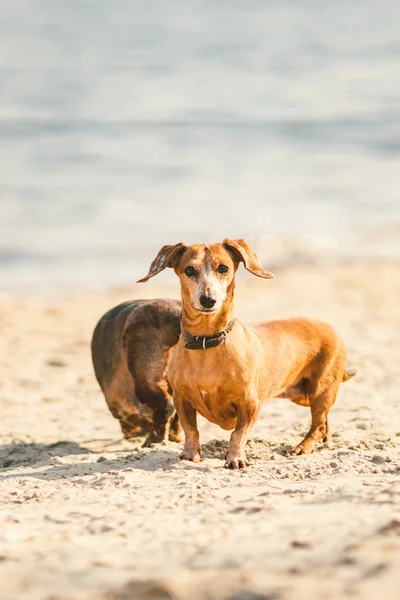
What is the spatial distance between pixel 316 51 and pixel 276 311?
2729cm

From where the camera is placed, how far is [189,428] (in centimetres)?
590

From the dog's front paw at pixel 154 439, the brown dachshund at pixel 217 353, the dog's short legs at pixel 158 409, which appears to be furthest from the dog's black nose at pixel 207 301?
the dog's front paw at pixel 154 439

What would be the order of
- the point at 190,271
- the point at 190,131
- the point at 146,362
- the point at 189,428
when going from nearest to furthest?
1. the point at 190,271
2. the point at 189,428
3. the point at 146,362
4. the point at 190,131

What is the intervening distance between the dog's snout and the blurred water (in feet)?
28.5

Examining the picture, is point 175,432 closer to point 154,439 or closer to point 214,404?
point 154,439

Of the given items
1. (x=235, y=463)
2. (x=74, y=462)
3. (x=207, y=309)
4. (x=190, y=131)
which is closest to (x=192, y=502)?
(x=235, y=463)

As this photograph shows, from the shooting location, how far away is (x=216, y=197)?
60.6 ft

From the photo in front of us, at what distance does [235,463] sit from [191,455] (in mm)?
325

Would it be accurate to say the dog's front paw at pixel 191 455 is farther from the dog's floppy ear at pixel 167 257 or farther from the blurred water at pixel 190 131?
the blurred water at pixel 190 131

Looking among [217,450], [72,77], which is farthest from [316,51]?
[217,450]

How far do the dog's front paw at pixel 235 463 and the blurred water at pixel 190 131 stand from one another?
8.49 metres

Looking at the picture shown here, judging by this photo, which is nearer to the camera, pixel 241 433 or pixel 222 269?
pixel 222 269

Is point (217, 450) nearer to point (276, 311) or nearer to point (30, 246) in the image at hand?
point (276, 311)

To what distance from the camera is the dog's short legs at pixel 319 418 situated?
629 cm
